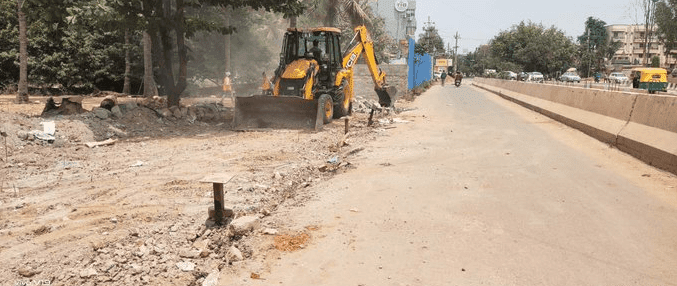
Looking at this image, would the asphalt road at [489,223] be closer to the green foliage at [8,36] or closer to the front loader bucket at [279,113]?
the front loader bucket at [279,113]

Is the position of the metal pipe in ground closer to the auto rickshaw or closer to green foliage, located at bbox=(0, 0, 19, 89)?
green foliage, located at bbox=(0, 0, 19, 89)

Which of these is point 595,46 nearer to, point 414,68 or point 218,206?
point 414,68

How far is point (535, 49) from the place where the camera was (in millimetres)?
79188

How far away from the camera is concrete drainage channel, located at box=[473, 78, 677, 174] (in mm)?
7672

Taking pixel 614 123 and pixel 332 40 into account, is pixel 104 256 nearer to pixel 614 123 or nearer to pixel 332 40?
pixel 614 123

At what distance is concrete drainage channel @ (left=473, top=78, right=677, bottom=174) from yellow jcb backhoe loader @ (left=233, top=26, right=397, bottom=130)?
6449 mm

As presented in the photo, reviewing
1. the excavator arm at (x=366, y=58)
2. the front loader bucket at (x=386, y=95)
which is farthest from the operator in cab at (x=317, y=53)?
the front loader bucket at (x=386, y=95)

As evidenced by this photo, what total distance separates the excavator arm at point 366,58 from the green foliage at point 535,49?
6792cm

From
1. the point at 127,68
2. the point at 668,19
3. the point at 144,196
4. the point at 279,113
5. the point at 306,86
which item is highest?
the point at 668,19

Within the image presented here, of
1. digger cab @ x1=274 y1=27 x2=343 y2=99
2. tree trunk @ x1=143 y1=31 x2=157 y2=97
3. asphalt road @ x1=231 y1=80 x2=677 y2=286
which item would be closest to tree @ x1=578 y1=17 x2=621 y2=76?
tree trunk @ x1=143 y1=31 x2=157 y2=97

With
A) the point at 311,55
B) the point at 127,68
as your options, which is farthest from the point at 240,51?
the point at 311,55

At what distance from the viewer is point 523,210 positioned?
5523 mm

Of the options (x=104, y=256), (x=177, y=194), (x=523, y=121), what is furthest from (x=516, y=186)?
(x=523, y=121)

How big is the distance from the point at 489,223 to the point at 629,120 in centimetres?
599
